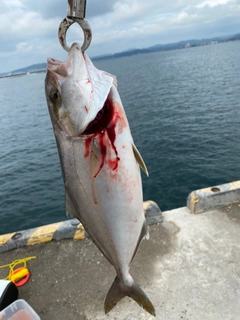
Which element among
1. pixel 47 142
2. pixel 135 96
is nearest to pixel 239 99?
pixel 135 96

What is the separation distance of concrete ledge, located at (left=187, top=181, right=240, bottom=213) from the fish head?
4253 mm

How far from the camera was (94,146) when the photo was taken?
2.18m

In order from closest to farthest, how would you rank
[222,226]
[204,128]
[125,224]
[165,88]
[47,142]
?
[125,224]
[222,226]
[204,128]
[47,142]
[165,88]

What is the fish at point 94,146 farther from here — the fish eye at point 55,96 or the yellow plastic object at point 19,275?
the yellow plastic object at point 19,275

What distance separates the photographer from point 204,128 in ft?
55.5

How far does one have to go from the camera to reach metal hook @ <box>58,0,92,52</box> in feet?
6.27

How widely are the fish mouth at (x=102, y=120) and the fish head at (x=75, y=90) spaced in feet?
0.23

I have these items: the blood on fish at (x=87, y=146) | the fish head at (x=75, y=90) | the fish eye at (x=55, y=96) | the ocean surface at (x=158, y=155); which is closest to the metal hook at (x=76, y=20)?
the fish head at (x=75, y=90)

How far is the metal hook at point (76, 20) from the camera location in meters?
1.91

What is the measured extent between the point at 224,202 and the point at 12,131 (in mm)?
23379

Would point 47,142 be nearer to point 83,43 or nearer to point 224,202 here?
point 224,202

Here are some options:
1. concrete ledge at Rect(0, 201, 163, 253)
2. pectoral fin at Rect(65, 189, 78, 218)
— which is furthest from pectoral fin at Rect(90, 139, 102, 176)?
concrete ledge at Rect(0, 201, 163, 253)

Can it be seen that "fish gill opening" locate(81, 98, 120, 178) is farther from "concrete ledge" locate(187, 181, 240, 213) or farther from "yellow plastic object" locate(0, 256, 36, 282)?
"concrete ledge" locate(187, 181, 240, 213)

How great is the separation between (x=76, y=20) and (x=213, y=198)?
4.84 metres
